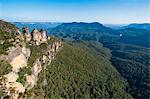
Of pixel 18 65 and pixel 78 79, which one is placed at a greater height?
pixel 18 65

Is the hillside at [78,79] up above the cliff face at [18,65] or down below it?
below

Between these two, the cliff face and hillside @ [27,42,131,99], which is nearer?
the cliff face

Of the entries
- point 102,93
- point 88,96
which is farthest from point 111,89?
point 88,96

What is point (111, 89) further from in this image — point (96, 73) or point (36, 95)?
point (36, 95)

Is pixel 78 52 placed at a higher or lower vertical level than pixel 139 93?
higher

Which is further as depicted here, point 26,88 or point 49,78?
point 49,78

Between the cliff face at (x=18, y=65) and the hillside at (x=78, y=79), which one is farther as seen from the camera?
the hillside at (x=78, y=79)

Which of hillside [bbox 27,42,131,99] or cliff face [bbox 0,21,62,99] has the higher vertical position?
cliff face [bbox 0,21,62,99]

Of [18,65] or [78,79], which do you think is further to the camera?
[78,79]
